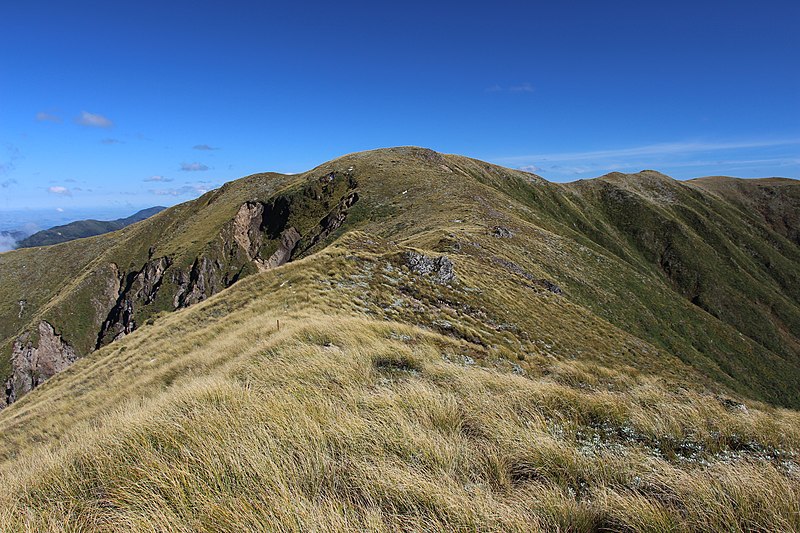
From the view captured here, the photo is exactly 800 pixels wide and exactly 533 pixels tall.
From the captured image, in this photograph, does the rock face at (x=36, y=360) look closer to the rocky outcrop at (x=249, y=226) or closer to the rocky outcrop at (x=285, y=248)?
the rocky outcrop at (x=249, y=226)

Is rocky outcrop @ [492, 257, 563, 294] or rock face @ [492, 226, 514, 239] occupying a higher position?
rock face @ [492, 226, 514, 239]

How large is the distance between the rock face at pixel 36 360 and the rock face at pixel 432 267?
103199 mm

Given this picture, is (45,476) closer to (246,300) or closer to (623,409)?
(623,409)

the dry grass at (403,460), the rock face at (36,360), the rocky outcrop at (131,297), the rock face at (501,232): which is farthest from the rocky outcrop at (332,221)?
the rock face at (36,360)

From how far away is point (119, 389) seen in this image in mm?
13617

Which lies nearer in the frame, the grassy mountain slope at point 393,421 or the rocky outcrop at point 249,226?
the grassy mountain slope at point 393,421

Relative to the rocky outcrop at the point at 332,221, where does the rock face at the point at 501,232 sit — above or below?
below

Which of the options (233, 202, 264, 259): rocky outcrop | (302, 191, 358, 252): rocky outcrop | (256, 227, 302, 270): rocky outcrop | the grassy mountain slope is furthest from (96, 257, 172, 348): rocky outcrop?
the grassy mountain slope

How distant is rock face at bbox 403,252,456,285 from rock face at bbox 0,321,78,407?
10320 centimetres

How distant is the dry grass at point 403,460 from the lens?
11.5ft

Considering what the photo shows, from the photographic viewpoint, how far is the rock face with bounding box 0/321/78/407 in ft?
270

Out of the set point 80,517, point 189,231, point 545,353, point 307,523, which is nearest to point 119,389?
point 80,517

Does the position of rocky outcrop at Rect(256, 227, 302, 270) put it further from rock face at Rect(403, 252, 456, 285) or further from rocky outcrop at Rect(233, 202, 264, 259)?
rock face at Rect(403, 252, 456, 285)

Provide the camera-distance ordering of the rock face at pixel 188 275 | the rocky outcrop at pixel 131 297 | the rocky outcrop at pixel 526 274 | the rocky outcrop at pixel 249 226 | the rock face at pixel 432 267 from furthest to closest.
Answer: the rocky outcrop at pixel 249 226 → the rocky outcrop at pixel 131 297 → the rock face at pixel 188 275 → the rocky outcrop at pixel 526 274 → the rock face at pixel 432 267
